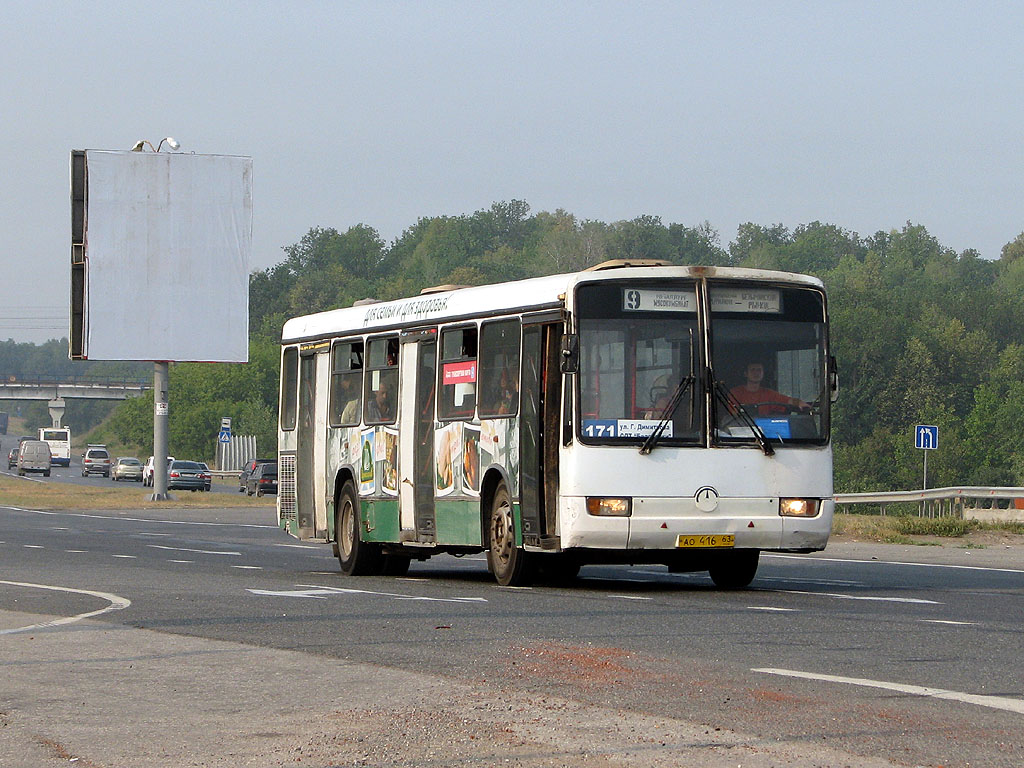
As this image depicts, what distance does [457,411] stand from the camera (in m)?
19.0

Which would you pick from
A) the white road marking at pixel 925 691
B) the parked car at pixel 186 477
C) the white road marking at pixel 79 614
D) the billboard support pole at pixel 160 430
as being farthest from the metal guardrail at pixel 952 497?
the parked car at pixel 186 477

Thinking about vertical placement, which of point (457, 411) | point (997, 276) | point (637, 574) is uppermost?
point (997, 276)

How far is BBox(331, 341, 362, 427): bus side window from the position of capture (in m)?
21.4

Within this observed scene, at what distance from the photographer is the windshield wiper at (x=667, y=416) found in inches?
661

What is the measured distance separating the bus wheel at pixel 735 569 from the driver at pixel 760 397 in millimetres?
1574

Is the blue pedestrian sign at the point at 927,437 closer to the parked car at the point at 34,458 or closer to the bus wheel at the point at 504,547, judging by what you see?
the bus wheel at the point at 504,547

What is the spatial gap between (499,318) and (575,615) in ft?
15.4

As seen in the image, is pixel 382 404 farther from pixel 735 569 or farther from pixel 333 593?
pixel 735 569

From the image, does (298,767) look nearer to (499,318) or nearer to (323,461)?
(499,318)

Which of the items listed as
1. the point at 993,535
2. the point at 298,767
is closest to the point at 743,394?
the point at 298,767

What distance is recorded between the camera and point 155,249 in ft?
166

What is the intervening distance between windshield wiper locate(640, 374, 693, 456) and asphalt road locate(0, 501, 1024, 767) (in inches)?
52.4

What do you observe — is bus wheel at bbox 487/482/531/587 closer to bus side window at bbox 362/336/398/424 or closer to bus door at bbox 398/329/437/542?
bus door at bbox 398/329/437/542

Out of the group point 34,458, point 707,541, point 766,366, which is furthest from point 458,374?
point 34,458
